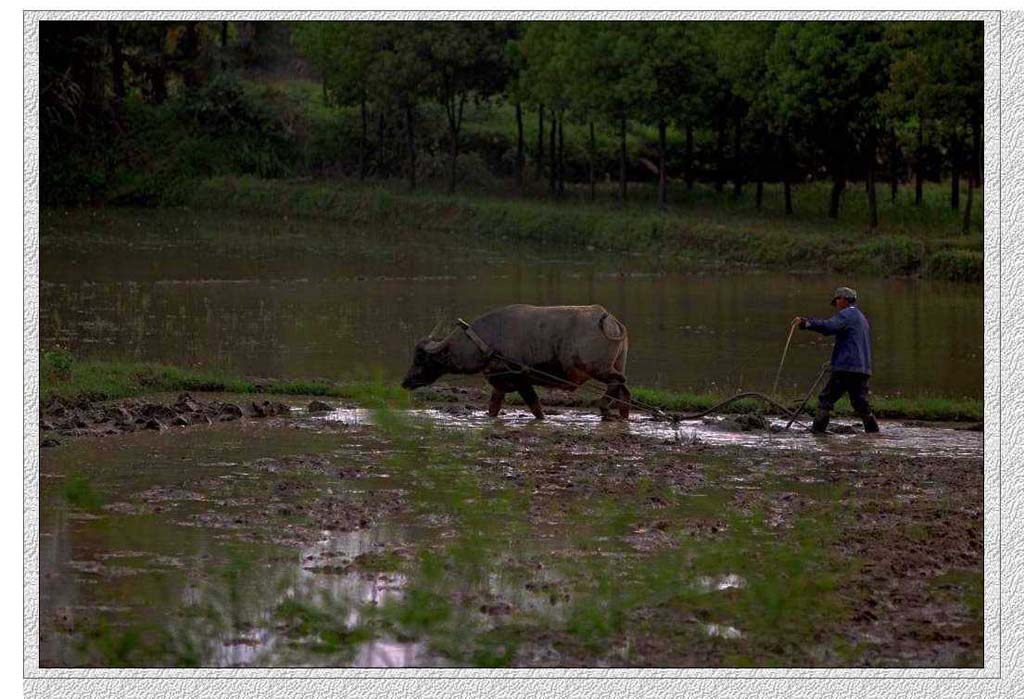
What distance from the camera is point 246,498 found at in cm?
1011

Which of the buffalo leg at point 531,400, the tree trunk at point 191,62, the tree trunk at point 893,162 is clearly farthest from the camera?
the tree trunk at point 191,62

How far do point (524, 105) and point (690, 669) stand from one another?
36.2 meters

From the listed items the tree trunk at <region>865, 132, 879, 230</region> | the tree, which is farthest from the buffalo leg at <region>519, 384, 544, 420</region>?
the tree trunk at <region>865, 132, 879, 230</region>

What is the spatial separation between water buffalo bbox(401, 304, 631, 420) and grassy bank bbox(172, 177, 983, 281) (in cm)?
1460

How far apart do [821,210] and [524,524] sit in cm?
2814

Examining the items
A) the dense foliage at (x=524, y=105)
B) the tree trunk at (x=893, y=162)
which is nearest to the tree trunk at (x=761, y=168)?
the dense foliage at (x=524, y=105)

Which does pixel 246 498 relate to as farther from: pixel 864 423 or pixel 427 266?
pixel 427 266

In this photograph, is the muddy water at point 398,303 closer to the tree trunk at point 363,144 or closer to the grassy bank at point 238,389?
the grassy bank at point 238,389

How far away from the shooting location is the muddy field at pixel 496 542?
6980 mm

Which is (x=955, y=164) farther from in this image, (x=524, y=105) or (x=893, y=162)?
(x=524, y=105)

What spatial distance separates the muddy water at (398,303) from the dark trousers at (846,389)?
9.31 ft

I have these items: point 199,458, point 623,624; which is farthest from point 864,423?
point 623,624

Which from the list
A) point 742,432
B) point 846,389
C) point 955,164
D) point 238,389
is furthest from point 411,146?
point 846,389

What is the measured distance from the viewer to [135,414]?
13.0 meters
